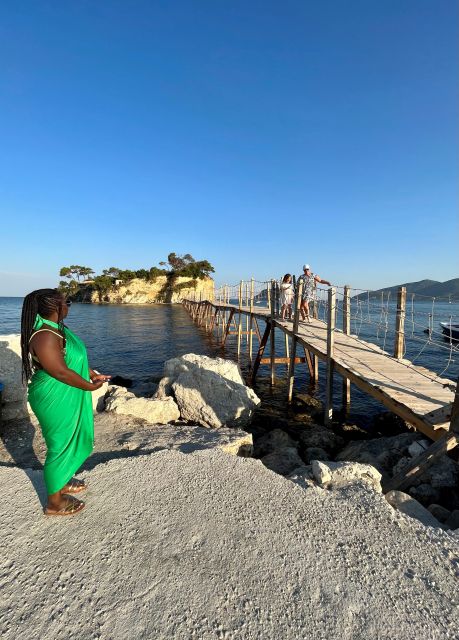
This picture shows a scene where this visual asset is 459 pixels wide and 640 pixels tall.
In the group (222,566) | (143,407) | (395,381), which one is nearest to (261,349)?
(143,407)

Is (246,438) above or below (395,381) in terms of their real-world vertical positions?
below

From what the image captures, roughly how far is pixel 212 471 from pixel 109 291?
81254 millimetres

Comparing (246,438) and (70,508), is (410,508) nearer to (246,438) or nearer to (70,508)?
(246,438)

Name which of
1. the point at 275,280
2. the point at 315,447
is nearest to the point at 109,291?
the point at 275,280

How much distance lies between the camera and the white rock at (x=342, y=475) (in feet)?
11.1

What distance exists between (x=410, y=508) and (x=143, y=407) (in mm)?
4801

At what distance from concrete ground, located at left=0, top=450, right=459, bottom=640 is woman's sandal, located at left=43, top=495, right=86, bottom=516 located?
0.22 ft

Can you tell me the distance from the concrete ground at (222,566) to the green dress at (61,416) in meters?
0.45

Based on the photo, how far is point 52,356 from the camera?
250cm

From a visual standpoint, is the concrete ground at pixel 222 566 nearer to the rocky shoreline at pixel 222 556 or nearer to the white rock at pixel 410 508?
the rocky shoreline at pixel 222 556

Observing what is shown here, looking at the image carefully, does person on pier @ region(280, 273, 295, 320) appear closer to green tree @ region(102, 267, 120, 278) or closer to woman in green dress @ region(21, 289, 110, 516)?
woman in green dress @ region(21, 289, 110, 516)

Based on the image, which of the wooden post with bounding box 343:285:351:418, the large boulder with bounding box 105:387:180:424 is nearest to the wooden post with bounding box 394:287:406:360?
the wooden post with bounding box 343:285:351:418

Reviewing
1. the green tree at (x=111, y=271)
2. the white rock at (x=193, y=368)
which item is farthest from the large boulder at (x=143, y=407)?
the green tree at (x=111, y=271)

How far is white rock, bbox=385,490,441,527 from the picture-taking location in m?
3.05
